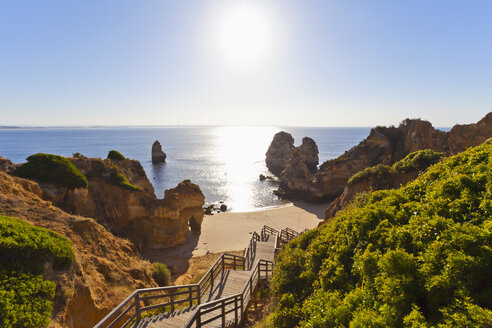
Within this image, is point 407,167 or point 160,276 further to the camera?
point 407,167

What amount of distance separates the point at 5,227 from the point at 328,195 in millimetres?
44730

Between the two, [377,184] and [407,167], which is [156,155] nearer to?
[377,184]

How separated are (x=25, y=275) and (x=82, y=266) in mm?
3804

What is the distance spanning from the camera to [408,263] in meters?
4.51

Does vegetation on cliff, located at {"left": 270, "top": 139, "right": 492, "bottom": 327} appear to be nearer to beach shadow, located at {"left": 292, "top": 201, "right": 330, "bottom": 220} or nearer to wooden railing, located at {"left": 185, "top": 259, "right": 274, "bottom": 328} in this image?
wooden railing, located at {"left": 185, "top": 259, "right": 274, "bottom": 328}

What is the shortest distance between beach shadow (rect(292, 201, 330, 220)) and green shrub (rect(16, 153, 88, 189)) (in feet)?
106

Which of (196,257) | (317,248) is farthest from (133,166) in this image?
(317,248)

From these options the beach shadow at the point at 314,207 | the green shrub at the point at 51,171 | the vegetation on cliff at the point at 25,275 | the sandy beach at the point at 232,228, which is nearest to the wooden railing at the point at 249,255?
the sandy beach at the point at 232,228

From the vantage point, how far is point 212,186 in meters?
62.0

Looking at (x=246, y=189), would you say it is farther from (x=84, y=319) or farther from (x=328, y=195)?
(x=84, y=319)

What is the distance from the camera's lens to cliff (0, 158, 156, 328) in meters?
8.85

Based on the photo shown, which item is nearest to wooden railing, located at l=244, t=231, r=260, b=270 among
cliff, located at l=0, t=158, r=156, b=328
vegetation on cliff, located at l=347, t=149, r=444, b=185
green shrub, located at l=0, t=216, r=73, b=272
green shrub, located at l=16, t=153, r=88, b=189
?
cliff, located at l=0, t=158, r=156, b=328

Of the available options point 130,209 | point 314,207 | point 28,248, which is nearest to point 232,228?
point 130,209

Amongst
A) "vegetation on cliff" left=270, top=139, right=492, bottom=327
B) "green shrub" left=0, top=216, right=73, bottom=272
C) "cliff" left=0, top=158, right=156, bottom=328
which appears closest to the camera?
"vegetation on cliff" left=270, top=139, right=492, bottom=327
